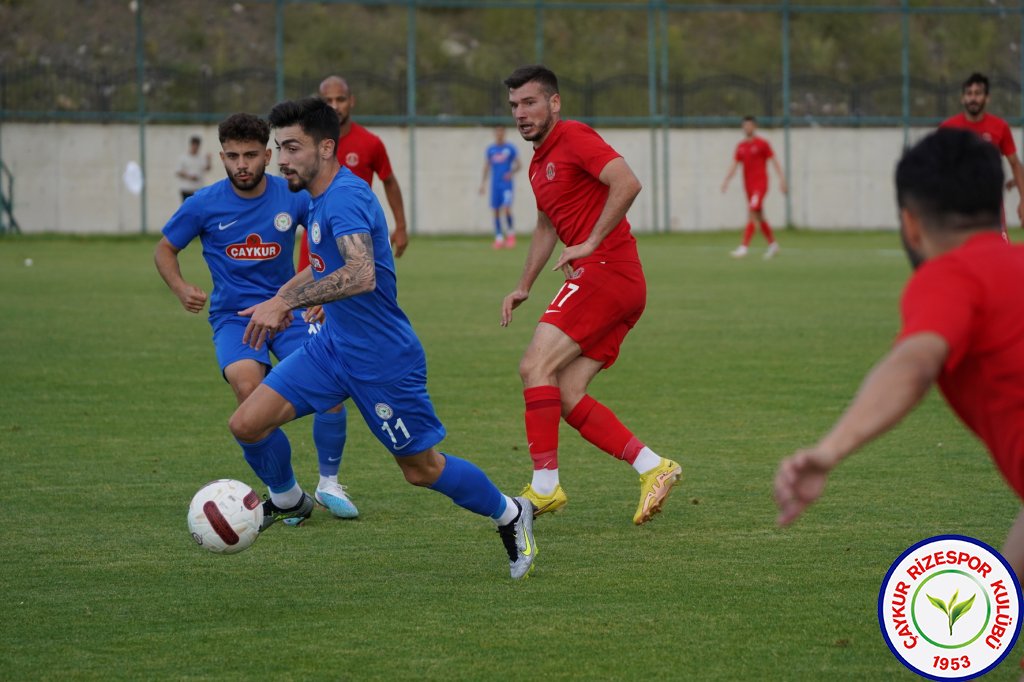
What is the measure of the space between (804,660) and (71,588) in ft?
8.87

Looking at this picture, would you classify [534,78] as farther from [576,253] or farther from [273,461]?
[273,461]

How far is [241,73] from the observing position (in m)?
33.6

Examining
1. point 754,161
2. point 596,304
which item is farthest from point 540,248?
point 754,161

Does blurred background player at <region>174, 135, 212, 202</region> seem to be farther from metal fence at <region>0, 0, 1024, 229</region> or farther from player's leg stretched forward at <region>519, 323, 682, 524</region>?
player's leg stretched forward at <region>519, 323, 682, 524</region>

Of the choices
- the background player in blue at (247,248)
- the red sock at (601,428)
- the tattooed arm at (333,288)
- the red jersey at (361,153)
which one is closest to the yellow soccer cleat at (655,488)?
the red sock at (601,428)

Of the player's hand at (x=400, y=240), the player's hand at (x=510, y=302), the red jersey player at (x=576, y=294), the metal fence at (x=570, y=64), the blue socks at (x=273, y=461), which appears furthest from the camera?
the metal fence at (x=570, y=64)

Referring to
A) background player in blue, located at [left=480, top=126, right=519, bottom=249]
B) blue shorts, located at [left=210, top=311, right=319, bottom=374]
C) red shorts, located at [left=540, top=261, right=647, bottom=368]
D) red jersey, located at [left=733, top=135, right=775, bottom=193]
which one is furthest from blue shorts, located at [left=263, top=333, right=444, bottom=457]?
background player in blue, located at [left=480, top=126, right=519, bottom=249]

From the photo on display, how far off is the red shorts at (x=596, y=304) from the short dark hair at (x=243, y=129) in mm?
1576

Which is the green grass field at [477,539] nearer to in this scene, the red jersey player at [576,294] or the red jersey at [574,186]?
the red jersey player at [576,294]

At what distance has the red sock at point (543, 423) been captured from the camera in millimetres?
6773

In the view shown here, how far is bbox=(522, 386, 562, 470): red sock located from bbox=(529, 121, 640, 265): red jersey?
0.67 m

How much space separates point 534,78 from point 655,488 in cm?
199

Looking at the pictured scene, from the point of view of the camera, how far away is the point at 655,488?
6.61 m

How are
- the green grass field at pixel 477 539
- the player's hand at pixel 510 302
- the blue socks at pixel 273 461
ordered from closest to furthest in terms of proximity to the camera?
the green grass field at pixel 477 539
the blue socks at pixel 273 461
the player's hand at pixel 510 302
